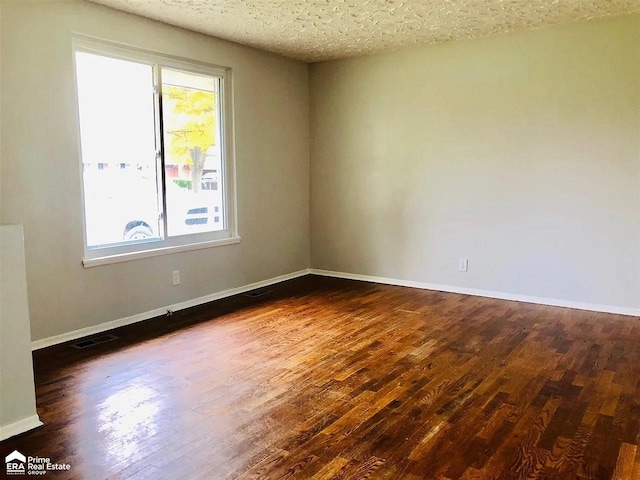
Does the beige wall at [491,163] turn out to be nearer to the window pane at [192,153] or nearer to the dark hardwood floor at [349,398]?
the dark hardwood floor at [349,398]

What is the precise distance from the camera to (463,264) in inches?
202

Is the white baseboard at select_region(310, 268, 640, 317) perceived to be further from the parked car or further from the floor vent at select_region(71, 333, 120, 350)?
the floor vent at select_region(71, 333, 120, 350)

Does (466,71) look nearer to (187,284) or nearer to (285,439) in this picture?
(187,284)

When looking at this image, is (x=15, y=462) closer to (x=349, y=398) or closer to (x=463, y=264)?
(x=349, y=398)

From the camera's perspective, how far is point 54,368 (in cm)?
323

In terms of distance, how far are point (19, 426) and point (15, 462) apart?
11.2 inches

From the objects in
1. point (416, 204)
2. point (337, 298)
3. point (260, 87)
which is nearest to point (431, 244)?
point (416, 204)

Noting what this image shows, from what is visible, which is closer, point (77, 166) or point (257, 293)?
point (77, 166)

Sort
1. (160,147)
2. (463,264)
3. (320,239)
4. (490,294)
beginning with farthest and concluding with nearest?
(320,239) → (463,264) → (490,294) → (160,147)

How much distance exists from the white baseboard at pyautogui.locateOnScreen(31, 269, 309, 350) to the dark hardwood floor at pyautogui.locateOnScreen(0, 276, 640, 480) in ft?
0.35

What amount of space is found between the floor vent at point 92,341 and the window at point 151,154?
567 mm

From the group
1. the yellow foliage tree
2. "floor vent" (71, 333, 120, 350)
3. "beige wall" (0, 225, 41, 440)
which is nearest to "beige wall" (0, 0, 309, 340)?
"floor vent" (71, 333, 120, 350)

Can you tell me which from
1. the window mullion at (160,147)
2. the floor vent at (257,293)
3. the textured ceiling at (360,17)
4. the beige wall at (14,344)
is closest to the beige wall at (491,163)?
the textured ceiling at (360,17)

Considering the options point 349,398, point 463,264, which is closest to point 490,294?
point 463,264
